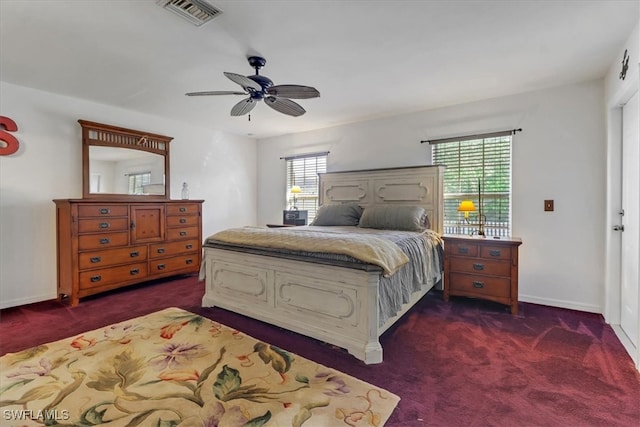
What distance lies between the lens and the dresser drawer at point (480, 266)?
A: 2.96m

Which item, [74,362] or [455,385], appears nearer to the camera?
[455,385]

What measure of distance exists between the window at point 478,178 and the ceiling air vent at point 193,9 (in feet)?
9.76

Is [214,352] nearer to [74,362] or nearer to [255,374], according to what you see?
[255,374]

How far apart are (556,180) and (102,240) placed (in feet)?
16.8

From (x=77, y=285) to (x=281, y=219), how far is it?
123 inches

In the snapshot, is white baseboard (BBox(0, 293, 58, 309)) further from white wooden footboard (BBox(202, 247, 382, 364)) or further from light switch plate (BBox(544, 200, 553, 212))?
light switch plate (BBox(544, 200, 553, 212))

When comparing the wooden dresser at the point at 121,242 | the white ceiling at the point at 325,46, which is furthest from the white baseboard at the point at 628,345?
the wooden dresser at the point at 121,242

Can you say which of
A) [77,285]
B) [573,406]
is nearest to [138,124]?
[77,285]

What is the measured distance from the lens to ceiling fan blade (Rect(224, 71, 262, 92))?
2.11 meters

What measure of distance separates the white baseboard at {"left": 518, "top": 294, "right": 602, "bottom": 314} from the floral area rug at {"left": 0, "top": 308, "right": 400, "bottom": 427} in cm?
254

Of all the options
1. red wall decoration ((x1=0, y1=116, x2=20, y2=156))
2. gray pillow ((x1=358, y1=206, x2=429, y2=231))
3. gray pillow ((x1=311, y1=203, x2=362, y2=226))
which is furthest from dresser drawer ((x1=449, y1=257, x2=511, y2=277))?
red wall decoration ((x1=0, y1=116, x2=20, y2=156))

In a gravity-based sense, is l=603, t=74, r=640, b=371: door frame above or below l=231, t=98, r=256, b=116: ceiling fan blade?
below

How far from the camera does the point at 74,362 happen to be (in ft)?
6.54

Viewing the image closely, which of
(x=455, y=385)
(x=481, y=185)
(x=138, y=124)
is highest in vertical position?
(x=138, y=124)
